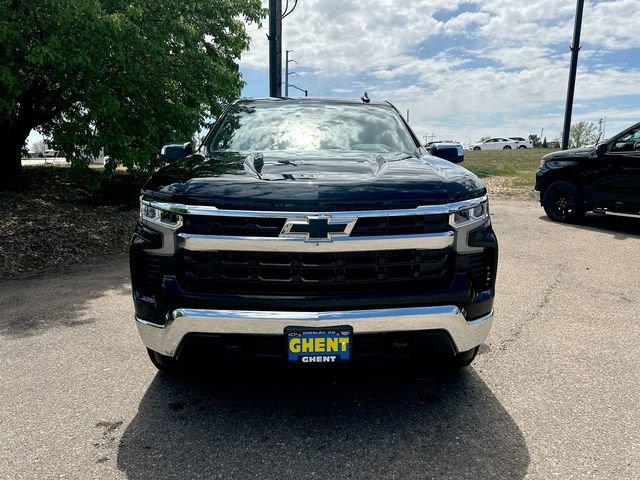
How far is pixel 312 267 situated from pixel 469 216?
2.81 feet

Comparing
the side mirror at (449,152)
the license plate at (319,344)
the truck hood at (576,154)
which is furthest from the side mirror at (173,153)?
the truck hood at (576,154)

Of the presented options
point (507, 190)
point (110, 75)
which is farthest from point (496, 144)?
point (110, 75)

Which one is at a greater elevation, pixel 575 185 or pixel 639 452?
pixel 575 185

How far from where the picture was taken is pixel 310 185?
8.40ft

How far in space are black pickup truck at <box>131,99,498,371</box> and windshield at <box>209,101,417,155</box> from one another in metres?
1.09

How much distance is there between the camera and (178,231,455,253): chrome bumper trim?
2.48 m

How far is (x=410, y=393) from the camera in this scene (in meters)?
3.20

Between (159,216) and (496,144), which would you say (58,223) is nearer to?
(159,216)

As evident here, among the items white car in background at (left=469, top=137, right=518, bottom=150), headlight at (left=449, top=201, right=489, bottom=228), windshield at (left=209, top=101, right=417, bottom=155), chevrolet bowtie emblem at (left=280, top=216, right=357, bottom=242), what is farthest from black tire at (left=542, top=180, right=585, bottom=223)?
white car in background at (left=469, top=137, right=518, bottom=150)

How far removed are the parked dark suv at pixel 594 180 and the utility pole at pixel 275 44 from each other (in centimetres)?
573

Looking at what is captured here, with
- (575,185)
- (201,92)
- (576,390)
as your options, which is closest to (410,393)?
(576,390)

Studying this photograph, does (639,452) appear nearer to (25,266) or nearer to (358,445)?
(358,445)

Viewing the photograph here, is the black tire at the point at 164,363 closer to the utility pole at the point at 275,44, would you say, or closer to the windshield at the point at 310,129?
the windshield at the point at 310,129

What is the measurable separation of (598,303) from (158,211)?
4.37 m
